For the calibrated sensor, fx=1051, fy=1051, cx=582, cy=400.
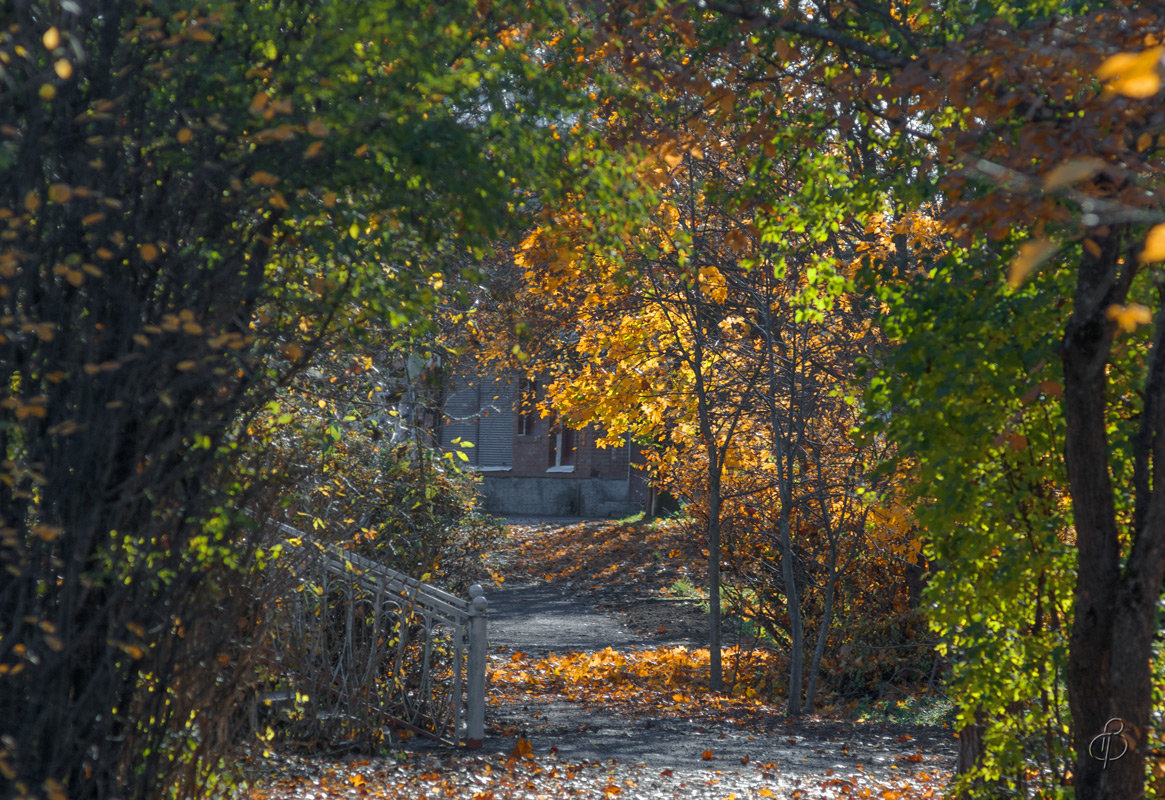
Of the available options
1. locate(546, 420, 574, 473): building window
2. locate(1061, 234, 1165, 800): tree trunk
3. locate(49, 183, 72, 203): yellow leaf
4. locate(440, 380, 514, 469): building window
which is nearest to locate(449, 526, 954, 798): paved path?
locate(1061, 234, 1165, 800): tree trunk

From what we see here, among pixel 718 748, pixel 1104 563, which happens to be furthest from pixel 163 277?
pixel 718 748

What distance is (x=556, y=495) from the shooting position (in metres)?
30.9

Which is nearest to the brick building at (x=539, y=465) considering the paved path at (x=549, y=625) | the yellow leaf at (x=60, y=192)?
the paved path at (x=549, y=625)

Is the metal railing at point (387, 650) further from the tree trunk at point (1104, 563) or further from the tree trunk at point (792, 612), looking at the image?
the tree trunk at point (1104, 563)

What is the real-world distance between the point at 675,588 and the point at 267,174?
15.2 metres

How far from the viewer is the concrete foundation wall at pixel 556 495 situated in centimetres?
Result: 2967

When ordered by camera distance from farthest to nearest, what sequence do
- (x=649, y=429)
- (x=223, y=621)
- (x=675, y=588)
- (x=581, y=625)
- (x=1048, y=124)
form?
(x=675, y=588)
(x=581, y=625)
(x=649, y=429)
(x=1048, y=124)
(x=223, y=621)

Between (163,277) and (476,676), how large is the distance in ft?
16.5

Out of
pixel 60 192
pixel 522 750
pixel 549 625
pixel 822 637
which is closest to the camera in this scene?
pixel 60 192

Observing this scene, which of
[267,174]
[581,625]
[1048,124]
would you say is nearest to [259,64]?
[267,174]

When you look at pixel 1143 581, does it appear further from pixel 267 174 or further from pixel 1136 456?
pixel 267 174

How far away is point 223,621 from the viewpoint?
3.69 m

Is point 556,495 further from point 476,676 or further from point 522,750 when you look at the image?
point 522,750

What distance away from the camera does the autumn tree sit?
3.16 meters
